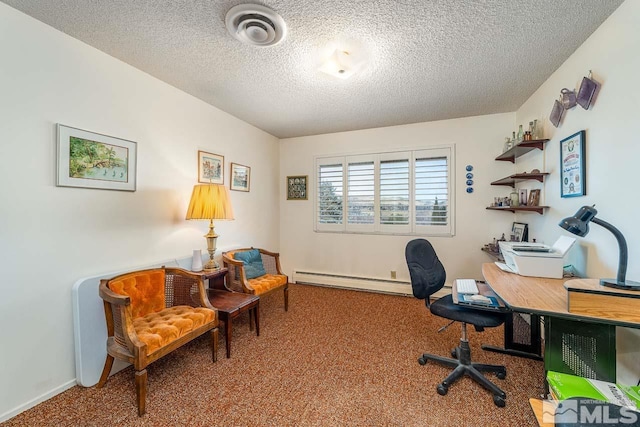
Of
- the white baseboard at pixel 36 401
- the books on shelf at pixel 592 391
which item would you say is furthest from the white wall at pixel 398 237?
the white baseboard at pixel 36 401

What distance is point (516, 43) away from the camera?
1.94 m

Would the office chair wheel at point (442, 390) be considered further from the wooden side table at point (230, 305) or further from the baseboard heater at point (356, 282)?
the baseboard heater at point (356, 282)

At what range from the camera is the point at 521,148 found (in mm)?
2748

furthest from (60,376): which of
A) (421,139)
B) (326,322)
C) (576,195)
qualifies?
(421,139)

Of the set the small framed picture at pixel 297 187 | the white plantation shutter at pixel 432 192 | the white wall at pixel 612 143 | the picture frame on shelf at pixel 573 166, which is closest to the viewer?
the white wall at pixel 612 143

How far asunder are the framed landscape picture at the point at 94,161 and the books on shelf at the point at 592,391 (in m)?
3.02

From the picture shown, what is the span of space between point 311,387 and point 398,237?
2.51 meters

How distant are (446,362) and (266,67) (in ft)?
9.30

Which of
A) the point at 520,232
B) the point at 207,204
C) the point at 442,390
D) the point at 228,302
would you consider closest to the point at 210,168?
the point at 207,204

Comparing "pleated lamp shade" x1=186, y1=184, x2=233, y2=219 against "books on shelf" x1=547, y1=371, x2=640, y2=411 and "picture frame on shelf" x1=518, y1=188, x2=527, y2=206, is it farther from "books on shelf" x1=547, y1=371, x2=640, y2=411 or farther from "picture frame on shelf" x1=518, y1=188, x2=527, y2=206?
"picture frame on shelf" x1=518, y1=188, x2=527, y2=206

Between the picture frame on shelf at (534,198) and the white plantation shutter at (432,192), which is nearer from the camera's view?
the picture frame on shelf at (534,198)

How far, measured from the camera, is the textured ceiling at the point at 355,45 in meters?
1.61

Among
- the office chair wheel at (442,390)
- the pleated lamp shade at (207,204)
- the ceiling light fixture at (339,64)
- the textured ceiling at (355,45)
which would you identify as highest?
the textured ceiling at (355,45)

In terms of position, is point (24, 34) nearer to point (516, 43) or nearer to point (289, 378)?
point (289, 378)
